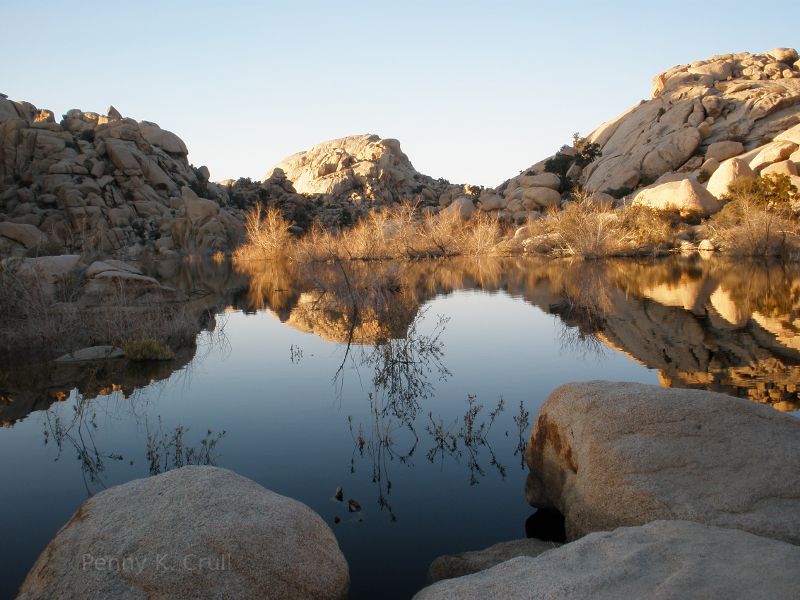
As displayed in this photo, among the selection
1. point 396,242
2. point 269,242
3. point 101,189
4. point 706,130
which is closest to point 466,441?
point 396,242

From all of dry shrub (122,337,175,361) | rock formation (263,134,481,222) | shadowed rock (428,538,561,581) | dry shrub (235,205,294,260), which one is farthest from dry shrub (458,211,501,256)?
shadowed rock (428,538,561,581)

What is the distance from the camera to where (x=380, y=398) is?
30.1 feet

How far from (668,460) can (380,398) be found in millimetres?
5263

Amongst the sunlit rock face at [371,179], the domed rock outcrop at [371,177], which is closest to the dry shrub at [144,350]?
the sunlit rock face at [371,179]

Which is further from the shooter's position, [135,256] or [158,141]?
→ [158,141]

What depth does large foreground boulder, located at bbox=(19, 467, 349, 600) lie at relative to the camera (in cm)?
341

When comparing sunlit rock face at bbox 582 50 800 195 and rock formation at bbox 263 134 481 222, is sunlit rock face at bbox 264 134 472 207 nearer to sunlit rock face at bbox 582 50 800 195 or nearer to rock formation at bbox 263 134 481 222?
rock formation at bbox 263 134 481 222

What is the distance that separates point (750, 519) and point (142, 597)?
348 centimetres

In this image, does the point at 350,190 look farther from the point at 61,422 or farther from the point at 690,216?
the point at 61,422

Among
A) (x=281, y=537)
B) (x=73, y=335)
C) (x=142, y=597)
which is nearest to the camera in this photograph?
(x=142, y=597)

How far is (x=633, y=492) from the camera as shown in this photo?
13.8ft

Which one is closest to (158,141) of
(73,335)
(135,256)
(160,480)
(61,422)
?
(135,256)

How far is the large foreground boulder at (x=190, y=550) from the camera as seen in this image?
11.2 ft

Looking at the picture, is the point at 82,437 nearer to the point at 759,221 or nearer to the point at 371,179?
the point at 759,221
